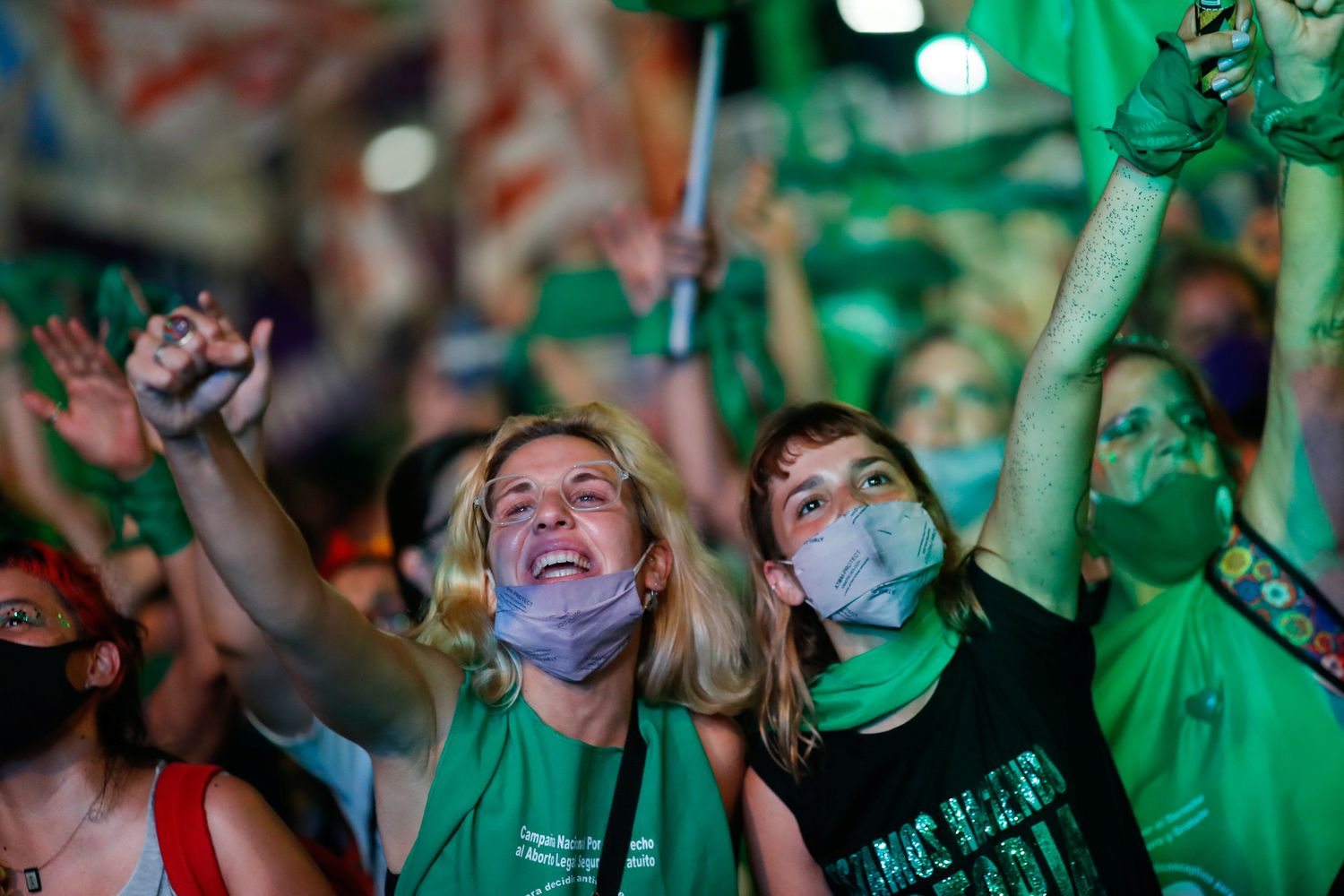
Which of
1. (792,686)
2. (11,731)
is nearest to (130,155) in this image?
(11,731)

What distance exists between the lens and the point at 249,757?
→ 3053 mm

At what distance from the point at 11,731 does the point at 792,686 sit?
1.33 m

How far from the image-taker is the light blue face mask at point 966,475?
3799mm

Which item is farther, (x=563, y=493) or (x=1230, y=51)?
(x=563, y=493)

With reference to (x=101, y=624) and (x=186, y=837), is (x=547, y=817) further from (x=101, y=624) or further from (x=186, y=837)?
(x=101, y=624)

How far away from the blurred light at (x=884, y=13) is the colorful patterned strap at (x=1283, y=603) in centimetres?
189

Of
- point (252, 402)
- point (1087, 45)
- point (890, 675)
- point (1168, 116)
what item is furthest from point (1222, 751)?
point (252, 402)

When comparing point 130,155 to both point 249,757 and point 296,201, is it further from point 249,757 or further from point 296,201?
point 249,757

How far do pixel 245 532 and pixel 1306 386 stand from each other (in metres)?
1.82

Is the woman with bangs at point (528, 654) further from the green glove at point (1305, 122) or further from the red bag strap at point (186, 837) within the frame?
the green glove at point (1305, 122)

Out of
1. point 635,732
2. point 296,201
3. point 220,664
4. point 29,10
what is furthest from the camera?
point 296,201

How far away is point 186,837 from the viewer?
2.03 m

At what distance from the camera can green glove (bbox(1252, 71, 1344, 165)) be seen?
1.91 metres

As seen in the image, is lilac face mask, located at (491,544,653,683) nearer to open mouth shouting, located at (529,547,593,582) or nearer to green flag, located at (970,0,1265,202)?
open mouth shouting, located at (529,547,593,582)
